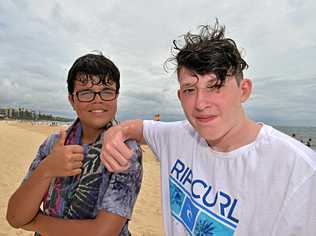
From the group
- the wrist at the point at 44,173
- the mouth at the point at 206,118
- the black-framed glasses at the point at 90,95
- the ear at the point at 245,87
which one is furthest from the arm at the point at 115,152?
the ear at the point at 245,87

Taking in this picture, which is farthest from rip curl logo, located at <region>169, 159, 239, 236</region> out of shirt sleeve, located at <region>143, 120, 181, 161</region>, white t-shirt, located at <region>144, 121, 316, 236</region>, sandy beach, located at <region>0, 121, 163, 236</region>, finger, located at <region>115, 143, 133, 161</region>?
sandy beach, located at <region>0, 121, 163, 236</region>

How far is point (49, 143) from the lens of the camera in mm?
2035

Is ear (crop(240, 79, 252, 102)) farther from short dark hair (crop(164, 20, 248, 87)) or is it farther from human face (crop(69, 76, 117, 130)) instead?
human face (crop(69, 76, 117, 130))

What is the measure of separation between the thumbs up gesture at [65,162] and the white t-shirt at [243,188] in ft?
1.87

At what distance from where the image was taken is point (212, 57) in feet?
4.96

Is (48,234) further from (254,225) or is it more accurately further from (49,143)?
(254,225)

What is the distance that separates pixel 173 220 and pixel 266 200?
62 centimetres

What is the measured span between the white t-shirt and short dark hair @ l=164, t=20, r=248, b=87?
36 centimetres

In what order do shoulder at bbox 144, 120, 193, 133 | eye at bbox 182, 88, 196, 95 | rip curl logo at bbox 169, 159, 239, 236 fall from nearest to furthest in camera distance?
rip curl logo at bbox 169, 159, 239, 236, eye at bbox 182, 88, 196, 95, shoulder at bbox 144, 120, 193, 133

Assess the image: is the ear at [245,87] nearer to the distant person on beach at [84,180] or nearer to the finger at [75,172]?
the distant person on beach at [84,180]

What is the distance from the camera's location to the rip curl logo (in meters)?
1.40

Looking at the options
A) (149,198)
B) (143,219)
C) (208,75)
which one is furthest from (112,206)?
(149,198)

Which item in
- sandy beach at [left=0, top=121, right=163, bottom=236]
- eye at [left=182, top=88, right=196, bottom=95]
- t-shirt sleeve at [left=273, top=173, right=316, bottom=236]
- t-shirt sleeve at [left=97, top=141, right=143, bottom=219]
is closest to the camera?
t-shirt sleeve at [left=273, top=173, right=316, bottom=236]

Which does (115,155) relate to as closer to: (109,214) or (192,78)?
(109,214)
